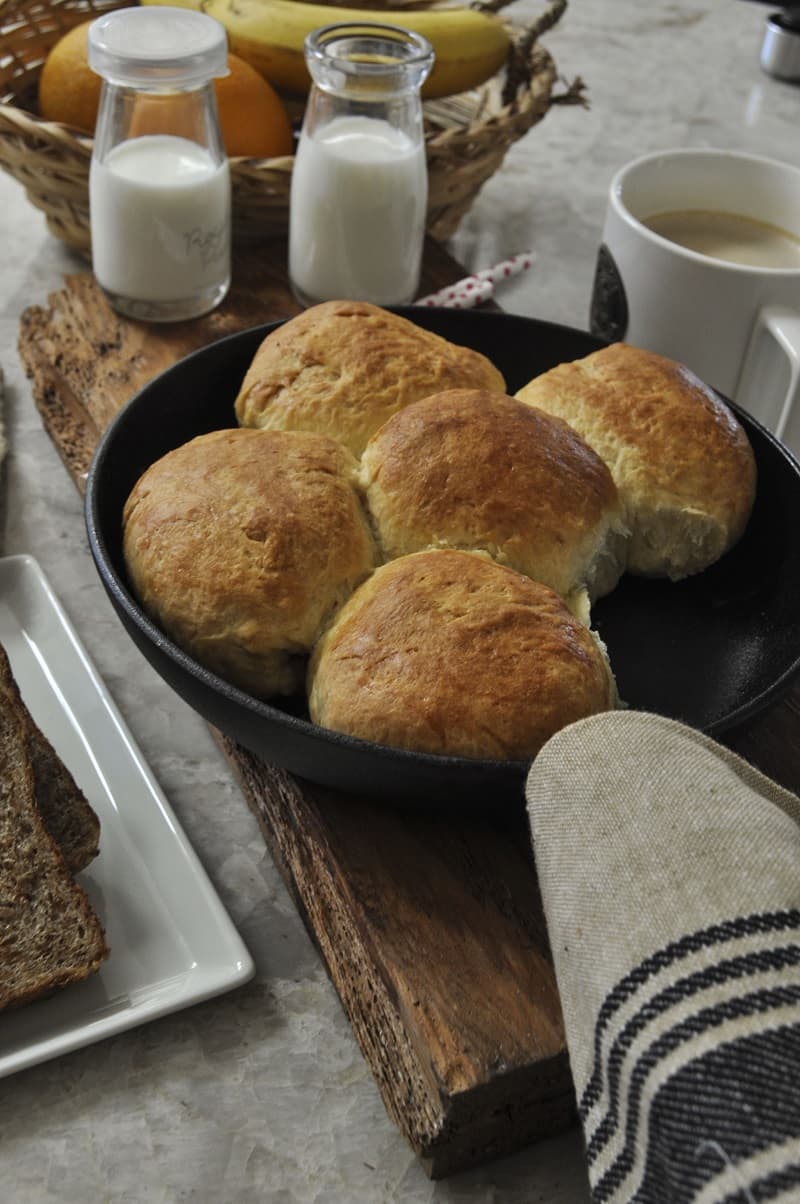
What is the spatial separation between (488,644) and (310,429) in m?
0.29

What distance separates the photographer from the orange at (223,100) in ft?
4.36

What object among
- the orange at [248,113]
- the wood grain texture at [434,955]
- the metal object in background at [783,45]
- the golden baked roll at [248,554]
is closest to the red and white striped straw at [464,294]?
the orange at [248,113]

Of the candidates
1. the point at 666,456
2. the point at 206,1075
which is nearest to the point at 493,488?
the point at 666,456

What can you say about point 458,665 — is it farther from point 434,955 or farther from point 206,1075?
point 206,1075

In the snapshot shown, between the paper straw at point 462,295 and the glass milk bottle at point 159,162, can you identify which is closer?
the glass milk bottle at point 159,162

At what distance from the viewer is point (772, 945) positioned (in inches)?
21.2

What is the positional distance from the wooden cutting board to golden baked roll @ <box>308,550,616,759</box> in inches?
2.9

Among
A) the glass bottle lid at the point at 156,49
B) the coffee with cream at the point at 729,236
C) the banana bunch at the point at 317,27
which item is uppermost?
the glass bottle lid at the point at 156,49

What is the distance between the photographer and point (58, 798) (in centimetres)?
82

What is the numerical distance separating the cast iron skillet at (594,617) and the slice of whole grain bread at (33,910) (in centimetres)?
13

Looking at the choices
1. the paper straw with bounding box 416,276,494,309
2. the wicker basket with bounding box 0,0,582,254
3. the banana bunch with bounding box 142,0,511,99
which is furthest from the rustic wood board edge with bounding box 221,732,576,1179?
the banana bunch with bounding box 142,0,511,99

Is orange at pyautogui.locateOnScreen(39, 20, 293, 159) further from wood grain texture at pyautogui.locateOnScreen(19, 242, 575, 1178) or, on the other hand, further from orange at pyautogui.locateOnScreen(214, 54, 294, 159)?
wood grain texture at pyautogui.locateOnScreen(19, 242, 575, 1178)

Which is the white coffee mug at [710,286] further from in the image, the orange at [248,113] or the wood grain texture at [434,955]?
the wood grain texture at [434,955]

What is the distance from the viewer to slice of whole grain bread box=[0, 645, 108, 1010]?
2.34ft
